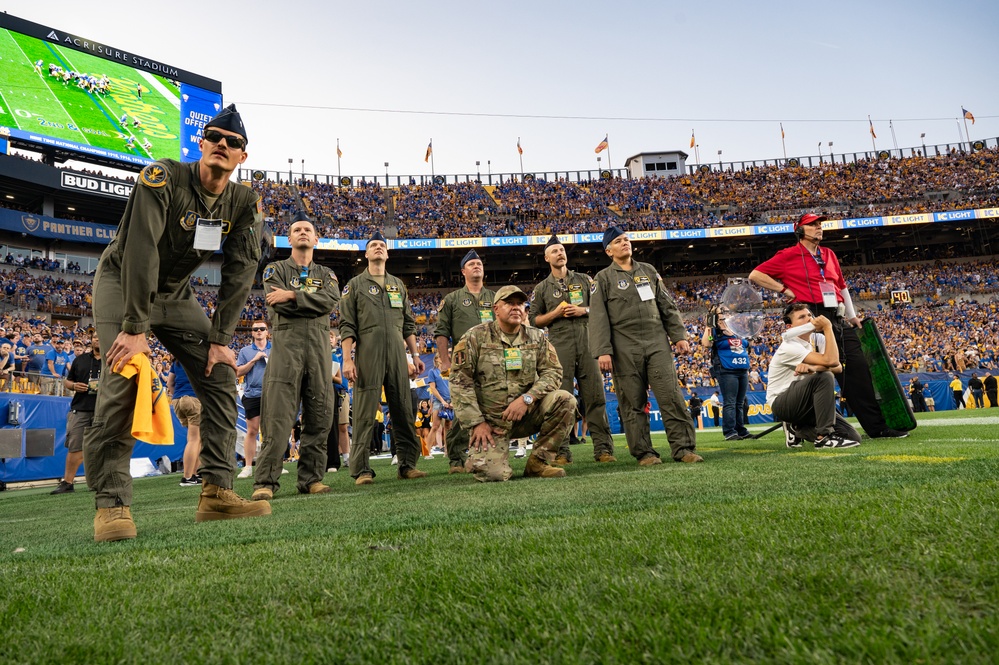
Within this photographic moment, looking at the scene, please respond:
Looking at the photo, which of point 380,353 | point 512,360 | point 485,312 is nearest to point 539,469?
point 512,360

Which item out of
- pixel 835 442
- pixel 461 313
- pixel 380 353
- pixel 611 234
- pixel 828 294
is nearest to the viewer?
pixel 835 442

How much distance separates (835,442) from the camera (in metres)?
4.78

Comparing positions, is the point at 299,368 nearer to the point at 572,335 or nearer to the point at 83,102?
the point at 572,335

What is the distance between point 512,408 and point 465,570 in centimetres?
268

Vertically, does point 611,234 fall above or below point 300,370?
above

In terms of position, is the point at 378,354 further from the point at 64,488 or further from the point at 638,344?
the point at 64,488

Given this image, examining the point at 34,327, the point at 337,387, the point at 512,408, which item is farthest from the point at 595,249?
the point at 512,408

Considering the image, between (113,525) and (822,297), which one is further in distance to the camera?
(822,297)

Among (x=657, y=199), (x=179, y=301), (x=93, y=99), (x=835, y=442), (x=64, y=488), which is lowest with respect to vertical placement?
(x=64, y=488)

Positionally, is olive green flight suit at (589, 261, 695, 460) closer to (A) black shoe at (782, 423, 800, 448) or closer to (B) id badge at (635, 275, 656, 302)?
(B) id badge at (635, 275, 656, 302)

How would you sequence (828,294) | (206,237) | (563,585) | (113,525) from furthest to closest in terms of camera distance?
(828,294) → (206,237) → (113,525) → (563,585)

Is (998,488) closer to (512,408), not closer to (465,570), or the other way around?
(465,570)

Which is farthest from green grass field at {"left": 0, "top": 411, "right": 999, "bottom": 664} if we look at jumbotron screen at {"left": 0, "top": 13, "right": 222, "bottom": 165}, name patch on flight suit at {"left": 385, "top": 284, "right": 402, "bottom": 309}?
jumbotron screen at {"left": 0, "top": 13, "right": 222, "bottom": 165}

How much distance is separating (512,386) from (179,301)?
223 cm
